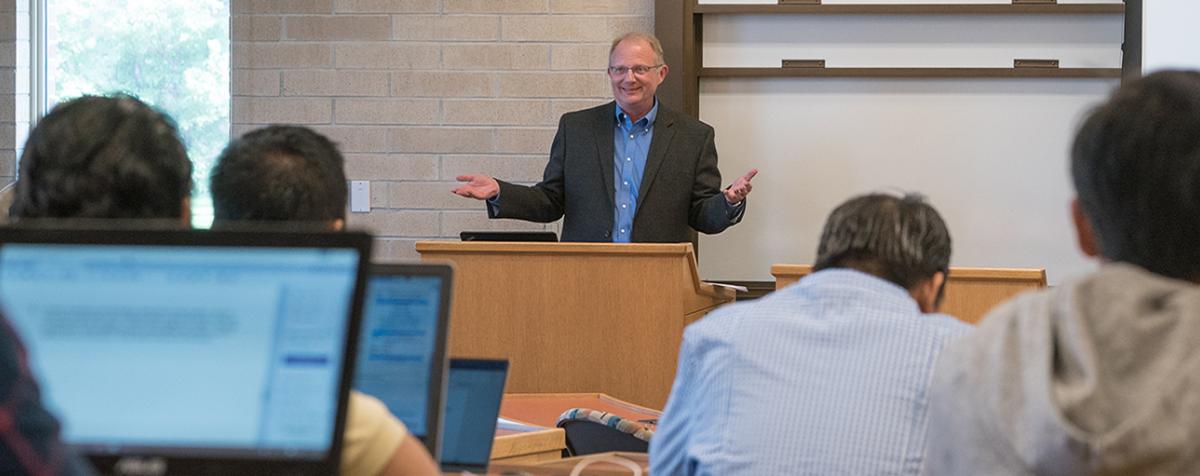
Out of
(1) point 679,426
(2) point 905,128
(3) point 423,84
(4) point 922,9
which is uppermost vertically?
(4) point 922,9

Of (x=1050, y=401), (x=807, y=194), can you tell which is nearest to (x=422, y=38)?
(x=807, y=194)

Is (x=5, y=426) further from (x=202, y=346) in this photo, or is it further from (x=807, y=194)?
(x=807, y=194)

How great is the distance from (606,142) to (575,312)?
1.19 m

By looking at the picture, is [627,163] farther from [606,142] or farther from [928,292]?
[928,292]

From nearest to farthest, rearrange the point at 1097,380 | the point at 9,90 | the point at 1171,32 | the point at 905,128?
the point at 1097,380 < the point at 1171,32 < the point at 905,128 < the point at 9,90

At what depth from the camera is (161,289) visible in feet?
3.59

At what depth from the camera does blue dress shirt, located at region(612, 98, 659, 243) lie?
4844mm

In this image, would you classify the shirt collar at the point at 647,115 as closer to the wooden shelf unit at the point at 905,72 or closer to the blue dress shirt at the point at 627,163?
the blue dress shirt at the point at 627,163

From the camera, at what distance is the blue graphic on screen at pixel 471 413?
183 centimetres

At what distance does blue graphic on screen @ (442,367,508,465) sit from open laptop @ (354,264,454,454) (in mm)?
325

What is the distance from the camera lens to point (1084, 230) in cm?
126

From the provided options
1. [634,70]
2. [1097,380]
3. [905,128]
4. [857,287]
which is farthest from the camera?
[905,128]

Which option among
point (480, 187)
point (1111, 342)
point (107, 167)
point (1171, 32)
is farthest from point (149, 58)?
point (1111, 342)

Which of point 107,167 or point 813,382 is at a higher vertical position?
point 107,167
